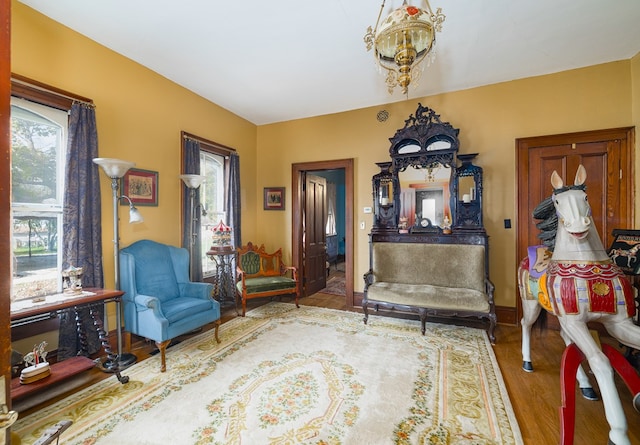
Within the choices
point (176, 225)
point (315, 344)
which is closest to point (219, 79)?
point (176, 225)

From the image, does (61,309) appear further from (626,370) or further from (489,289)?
(489,289)

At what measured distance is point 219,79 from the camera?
3.66m

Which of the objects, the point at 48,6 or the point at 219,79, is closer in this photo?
the point at 48,6

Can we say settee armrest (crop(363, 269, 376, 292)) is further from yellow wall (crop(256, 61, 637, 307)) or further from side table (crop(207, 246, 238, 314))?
side table (crop(207, 246, 238, 314))

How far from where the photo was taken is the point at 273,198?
520 cm

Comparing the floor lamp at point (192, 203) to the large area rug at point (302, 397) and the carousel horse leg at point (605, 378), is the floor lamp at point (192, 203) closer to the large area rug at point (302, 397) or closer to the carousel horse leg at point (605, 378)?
the large area rug at point (302, 397)

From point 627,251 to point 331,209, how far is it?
6.56 meters

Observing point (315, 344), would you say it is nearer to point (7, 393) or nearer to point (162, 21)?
point (7, 393)

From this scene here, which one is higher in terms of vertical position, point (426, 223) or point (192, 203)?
point (192, 203)

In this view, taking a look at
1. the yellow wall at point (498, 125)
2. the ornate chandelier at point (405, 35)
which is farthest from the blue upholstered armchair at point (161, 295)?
the ornate chandelier at point (405, 35)

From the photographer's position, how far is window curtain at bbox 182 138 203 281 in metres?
3.80

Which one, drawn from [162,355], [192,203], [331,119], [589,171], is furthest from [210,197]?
[589,171]

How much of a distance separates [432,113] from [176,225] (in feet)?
12.2

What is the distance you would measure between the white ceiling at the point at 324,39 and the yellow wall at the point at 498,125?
19 centimetres
